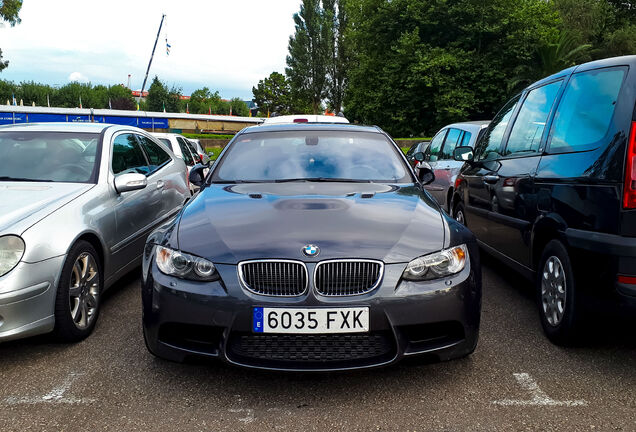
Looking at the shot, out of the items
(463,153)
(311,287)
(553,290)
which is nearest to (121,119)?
(463,153)

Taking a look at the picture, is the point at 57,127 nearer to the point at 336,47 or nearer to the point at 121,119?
the point at 336,47

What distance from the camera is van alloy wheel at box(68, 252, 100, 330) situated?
365 cm

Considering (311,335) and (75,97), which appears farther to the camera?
(75,97)

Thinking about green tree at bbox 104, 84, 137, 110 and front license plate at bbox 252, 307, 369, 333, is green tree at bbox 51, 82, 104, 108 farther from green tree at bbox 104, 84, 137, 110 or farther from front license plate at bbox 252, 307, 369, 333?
front license plate at bbox 252, 307, 369, 333

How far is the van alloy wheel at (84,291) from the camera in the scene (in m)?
3.65

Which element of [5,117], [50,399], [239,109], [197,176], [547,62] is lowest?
[50,399]

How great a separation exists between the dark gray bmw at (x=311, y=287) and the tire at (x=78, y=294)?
0.73 m

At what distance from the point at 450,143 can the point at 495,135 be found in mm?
2926

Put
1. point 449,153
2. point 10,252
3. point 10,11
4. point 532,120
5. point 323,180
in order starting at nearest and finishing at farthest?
point 10,252 → point 323,180 → point 532,120 → point 449,153 → point 10,11

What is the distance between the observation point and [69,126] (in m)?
5.05

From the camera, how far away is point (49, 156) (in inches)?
181

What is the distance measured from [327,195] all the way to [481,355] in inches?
54.4

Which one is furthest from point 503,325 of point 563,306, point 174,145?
point 174,145

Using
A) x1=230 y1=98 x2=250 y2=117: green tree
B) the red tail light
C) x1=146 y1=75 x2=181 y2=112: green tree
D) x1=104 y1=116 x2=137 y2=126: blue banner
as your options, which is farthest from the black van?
x1=230 y1=98 x2=250 y2=117: green tree
